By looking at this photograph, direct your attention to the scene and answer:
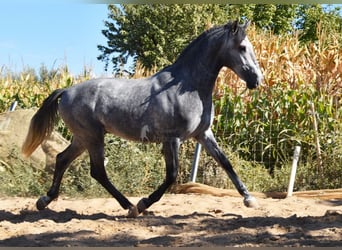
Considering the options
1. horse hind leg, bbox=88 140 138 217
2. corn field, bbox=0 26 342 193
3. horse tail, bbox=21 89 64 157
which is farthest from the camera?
corn field, bbox=0 26 342 193

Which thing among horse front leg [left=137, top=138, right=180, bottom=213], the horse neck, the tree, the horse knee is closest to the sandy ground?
horse front leg [left=137, top=138, right=180, bottom=213]

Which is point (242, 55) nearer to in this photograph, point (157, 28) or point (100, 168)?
point (100, 168)

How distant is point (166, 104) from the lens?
543 centimetres

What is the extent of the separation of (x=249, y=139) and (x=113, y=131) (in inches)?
165

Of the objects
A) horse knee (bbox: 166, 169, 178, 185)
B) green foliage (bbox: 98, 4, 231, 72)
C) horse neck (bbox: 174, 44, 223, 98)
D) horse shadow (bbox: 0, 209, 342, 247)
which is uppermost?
green foliage (bbox: 98, 4, 231, 72)

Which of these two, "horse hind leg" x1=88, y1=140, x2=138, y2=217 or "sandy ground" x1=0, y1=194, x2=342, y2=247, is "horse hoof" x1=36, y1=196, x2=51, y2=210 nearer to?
"sandy ground" x1=0, y1=194, x2=342, y2=247

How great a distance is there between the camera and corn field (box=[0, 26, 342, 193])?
8.46m

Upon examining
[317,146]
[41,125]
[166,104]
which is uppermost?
[166,104]

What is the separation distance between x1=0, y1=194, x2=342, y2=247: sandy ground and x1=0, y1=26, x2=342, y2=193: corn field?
1.84m

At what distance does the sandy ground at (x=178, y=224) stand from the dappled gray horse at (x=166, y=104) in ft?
1.02

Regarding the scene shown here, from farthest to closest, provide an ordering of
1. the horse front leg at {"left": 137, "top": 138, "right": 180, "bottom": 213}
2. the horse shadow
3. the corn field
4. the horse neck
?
1. the corn field
2. the horse neck
3. the horse front leg at {"left": 137, "top": 138, "right": 180, "bottom": 213}
4. the horse shadow

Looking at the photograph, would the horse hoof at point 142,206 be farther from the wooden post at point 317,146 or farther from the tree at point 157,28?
the tree at point 157,28

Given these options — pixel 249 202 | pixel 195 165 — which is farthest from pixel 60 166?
pixel 195 165

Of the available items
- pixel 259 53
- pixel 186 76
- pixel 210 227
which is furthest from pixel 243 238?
pixel 259 53
